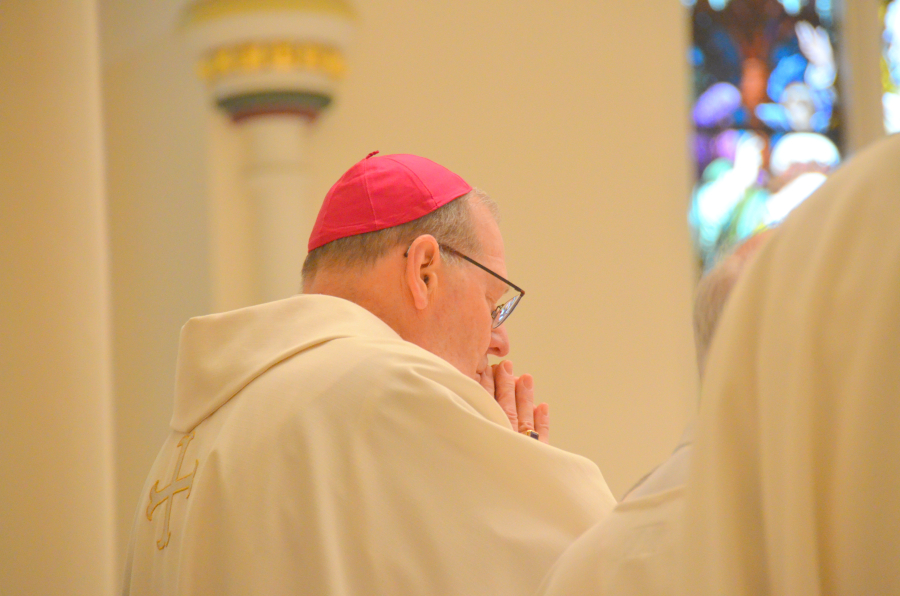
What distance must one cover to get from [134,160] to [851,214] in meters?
4.39

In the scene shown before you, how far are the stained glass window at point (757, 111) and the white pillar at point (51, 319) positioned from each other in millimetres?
4341

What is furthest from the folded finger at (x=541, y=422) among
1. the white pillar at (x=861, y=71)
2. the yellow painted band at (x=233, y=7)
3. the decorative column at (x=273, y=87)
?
the white pillar at (x=861, y=71)

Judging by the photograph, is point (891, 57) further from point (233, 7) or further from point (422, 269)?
point (422, 269)

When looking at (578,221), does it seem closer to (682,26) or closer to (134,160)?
(682,26)

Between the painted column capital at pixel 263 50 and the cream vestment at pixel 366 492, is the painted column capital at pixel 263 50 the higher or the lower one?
the higher one

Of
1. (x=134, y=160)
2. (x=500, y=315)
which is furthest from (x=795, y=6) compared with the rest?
(x=500, y=315)

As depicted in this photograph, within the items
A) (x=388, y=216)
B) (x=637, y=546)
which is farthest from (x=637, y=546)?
(x=388, y=216)

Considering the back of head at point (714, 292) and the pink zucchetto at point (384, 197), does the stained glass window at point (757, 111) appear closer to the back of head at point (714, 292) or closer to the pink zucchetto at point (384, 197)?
the pink zucchetto at point (384, 197)

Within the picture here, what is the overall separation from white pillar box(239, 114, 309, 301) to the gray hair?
86.6 inches

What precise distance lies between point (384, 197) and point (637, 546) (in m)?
1.61

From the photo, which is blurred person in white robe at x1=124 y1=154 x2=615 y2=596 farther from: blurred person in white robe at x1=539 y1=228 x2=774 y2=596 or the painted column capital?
the painted column capital

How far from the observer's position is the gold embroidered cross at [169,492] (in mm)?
1954

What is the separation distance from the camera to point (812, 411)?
81cm

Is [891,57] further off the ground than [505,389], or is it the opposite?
[891,57]
